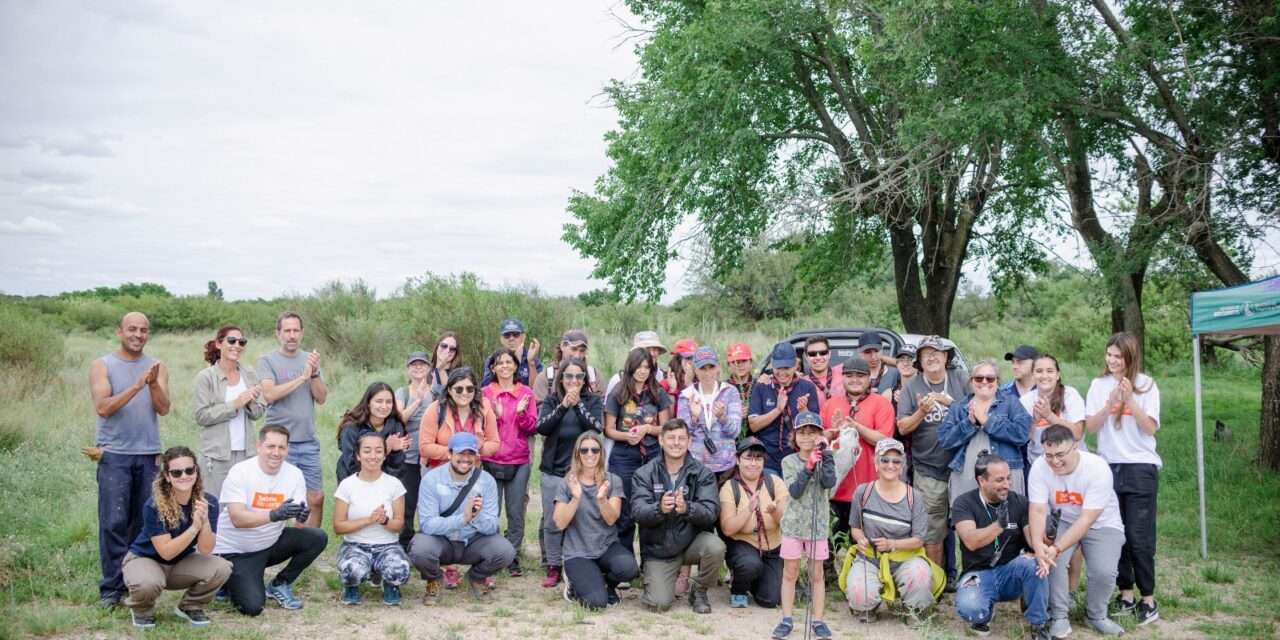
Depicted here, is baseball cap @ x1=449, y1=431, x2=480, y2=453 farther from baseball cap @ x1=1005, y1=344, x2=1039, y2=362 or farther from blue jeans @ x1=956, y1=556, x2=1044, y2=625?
baseball cap @ x1=1005, y1=344, x2=1039, y2=362

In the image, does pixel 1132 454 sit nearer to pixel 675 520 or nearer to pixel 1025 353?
pixel 1025 353

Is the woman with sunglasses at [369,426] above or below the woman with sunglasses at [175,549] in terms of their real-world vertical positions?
above

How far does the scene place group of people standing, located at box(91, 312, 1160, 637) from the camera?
20.0 feet

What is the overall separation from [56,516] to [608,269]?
852cm

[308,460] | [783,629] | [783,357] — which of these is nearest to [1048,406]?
[783,357]

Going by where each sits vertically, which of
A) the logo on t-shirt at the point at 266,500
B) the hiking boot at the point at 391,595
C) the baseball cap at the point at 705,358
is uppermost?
the baseball cap at the point at 705,358

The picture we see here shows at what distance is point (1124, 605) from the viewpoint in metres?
6.43

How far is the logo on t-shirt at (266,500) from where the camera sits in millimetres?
6363

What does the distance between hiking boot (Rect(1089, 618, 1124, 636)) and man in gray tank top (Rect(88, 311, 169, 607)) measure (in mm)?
6130

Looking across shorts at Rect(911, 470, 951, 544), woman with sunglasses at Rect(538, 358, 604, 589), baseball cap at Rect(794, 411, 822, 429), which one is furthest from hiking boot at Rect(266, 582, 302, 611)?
shorts at Rect(911, 470, 951, 544)

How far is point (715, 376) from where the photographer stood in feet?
24.0

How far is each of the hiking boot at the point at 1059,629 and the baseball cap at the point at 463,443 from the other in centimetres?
395

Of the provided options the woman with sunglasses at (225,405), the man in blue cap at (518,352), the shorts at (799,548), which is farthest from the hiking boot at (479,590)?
the shorts at (799,548)

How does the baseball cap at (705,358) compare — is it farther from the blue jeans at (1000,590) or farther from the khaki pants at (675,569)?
the blue jeans at (1000,590)
